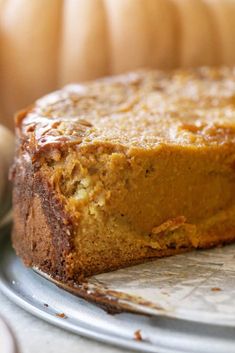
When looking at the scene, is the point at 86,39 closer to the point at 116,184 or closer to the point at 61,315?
the point at 116,184

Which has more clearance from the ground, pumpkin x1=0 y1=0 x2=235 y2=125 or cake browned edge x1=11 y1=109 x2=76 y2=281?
pumpkin x1=0 y1=0 x2=235 y2=125

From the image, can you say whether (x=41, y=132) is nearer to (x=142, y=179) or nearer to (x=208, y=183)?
(x=142, y=179)

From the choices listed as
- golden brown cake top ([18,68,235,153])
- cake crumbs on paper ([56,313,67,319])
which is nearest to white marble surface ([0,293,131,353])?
cake crumbs on paper ([56,313,67,319])

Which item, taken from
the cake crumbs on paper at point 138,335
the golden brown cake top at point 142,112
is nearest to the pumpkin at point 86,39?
the golden brown cake top at point 142,112

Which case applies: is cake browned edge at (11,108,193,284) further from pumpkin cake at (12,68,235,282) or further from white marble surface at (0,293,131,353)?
white marble surface at (0,293,131,353)

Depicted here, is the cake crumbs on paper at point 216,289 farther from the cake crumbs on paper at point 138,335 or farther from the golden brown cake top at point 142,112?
the golden brown cake top at point 142,112

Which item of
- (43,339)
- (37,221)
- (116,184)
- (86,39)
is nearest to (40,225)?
(37,221)

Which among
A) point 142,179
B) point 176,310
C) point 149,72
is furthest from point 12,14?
point 176,310
